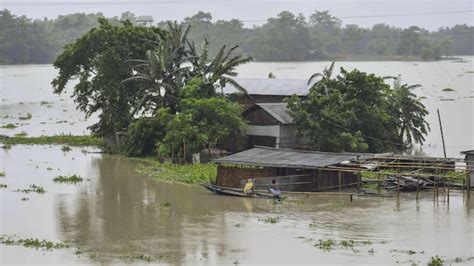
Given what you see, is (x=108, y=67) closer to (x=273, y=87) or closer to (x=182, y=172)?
(x=273, y=87)

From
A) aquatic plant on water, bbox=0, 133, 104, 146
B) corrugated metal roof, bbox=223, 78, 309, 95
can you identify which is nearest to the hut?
corrugated metal roof, bbox=223, 78, 309, 95

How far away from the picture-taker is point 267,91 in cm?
3384

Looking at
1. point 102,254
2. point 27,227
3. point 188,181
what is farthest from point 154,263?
point 188,181

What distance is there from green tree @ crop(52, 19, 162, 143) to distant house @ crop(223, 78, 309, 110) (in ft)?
12.6

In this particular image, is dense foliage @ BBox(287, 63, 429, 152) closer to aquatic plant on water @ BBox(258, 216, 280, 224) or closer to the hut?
the hut

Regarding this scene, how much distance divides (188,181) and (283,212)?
17.8 feet

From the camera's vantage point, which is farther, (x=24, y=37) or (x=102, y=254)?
(x=24, y=37)

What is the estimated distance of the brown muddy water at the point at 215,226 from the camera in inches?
668

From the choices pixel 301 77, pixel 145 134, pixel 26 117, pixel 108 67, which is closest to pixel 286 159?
pixel 145 134

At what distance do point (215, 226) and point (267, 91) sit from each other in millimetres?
14573

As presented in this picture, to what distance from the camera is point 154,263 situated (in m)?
16.3

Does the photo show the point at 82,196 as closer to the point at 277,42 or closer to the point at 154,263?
the point at 154,263

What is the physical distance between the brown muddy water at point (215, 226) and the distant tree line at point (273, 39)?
6467 cm

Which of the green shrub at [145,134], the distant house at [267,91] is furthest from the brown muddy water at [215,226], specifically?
the distant house at [267,91]
